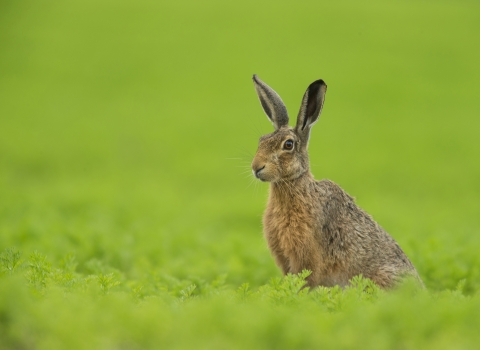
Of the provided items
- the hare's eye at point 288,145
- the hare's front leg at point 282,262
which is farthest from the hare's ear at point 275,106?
the hare's front leg at point 282,262

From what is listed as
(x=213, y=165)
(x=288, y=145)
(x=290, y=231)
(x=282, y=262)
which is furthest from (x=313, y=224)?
(x=213, y=165)

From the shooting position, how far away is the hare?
705cm

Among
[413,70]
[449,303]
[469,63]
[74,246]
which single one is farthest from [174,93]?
[449,303]

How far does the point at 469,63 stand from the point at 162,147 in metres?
22.8

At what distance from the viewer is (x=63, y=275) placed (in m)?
6.38

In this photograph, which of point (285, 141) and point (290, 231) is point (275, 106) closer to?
point (285, 141)

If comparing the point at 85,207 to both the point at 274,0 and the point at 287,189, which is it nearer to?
the point at 287,189

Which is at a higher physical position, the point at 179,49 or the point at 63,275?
the point at 179,49

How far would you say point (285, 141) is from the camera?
24.0ft

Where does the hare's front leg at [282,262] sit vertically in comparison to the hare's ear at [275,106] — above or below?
below

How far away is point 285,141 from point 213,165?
18978 mm

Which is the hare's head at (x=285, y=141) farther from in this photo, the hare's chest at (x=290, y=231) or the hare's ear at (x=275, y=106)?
the hare's chest at (x=290, y=231)

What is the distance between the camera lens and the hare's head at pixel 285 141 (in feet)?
23.5

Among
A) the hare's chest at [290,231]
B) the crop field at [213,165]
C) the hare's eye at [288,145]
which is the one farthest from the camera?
the hare's eye at [288,145]
